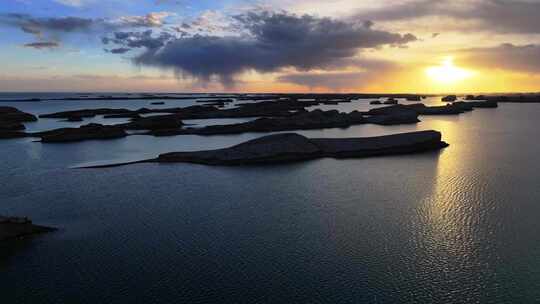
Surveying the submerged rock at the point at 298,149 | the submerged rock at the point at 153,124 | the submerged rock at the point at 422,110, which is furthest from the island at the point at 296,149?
the submerged rock at the point at 422,110

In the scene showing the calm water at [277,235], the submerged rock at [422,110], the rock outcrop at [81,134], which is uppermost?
the submerged rock at [422,110]

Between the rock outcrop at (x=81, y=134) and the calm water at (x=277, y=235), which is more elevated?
the rock outcrop at (x=81, y=134)

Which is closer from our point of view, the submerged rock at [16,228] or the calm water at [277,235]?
the calm water at [277,235]

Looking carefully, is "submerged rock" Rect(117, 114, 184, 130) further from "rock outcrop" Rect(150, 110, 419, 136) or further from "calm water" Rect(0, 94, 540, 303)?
"calm water" Rect(0, 94, 540, 303)

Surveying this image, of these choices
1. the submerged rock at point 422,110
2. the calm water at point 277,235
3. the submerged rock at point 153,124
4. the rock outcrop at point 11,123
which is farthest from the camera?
the submerged rock at point 422,110

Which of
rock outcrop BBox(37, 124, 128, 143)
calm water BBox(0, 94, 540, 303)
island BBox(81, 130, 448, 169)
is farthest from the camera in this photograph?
rock outcrop BBox(37, 124, 128, 143)

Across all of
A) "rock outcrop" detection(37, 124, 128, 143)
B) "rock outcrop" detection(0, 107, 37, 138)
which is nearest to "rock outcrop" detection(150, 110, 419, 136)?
"rock outcrop" detection(37, 124, 128, 143)

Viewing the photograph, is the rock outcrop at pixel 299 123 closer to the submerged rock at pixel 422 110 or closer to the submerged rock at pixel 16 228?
the submerged rock at pixel 422 110
